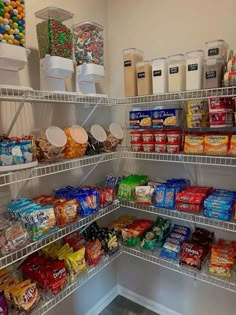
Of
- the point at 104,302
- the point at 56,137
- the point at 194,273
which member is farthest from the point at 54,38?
the point at 104,302

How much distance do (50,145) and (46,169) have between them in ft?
0.45

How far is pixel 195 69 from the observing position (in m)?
1.30

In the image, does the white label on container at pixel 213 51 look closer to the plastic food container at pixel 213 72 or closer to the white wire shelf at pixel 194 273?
the plastic food container at pixel 213 72

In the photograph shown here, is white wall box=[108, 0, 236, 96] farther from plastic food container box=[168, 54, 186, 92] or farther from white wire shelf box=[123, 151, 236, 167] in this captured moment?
white wire shelf box=[123, 151, 236, 167]

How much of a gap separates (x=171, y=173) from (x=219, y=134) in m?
0.48

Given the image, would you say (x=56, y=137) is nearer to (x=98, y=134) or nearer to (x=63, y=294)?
(x=98, y=134)

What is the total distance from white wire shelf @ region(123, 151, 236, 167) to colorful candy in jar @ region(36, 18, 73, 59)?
738 millimetres

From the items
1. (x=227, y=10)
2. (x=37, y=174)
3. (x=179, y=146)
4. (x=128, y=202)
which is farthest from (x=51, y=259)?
(x=227, y=10)

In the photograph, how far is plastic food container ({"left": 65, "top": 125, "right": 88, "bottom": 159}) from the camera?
4.44ft

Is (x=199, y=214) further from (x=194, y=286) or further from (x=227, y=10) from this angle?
(x=227, y=10)

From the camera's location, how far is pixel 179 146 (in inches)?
58.5

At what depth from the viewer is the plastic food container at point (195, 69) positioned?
1289 millimetres

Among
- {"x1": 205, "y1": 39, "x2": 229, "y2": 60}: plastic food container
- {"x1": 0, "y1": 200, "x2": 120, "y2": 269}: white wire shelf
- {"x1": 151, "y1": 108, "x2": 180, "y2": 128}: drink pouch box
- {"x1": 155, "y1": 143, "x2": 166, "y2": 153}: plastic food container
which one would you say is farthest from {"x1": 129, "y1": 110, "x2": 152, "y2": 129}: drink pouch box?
{"x1": 0, "y1": 200, "x2": 120, "y2": 269}: white wire shelf

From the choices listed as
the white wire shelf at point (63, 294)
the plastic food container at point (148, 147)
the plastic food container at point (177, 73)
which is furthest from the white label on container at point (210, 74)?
the white wire shelf at point (63, 294)
